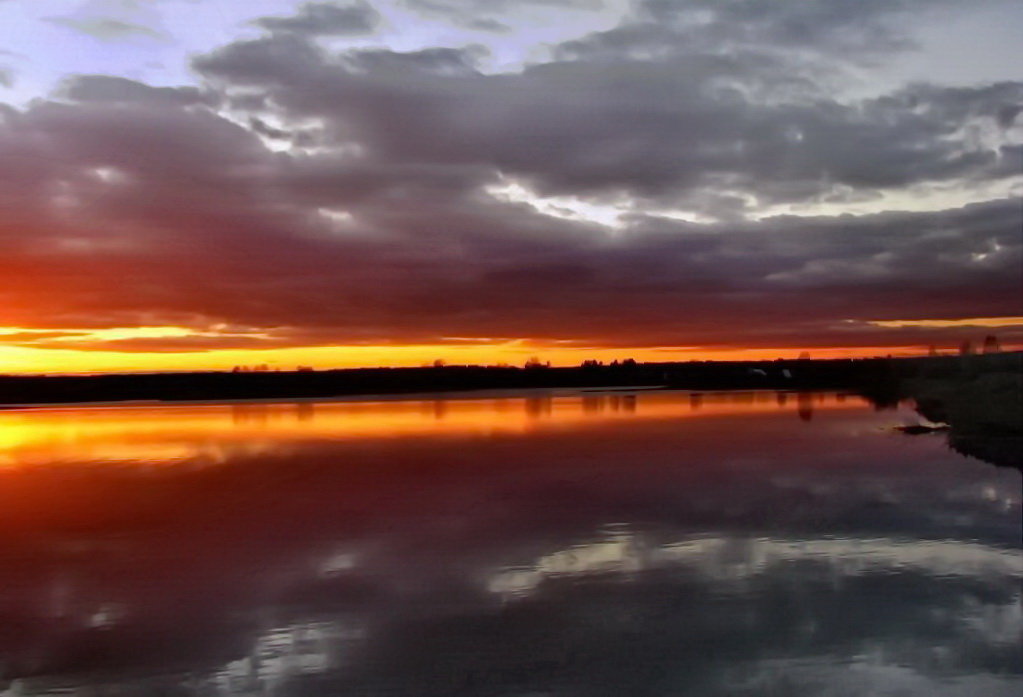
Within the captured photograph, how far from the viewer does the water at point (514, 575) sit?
11453 millimetres

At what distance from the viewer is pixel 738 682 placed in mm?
10984

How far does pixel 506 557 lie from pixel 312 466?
15731 mm

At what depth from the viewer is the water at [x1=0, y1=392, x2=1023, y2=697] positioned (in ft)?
37.6

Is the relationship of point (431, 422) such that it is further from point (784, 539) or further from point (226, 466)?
point (784, 539)

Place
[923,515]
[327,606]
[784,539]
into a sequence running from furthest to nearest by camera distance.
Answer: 1. [923,515]
2. [784,539]
3. [327,606]

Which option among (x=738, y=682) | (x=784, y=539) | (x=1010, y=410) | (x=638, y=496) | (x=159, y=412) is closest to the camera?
(x=738, y=682)

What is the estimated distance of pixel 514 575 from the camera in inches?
628

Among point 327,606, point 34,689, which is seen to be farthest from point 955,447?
point 34,689

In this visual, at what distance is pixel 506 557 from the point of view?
17.4 metres

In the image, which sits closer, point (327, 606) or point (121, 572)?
point (327, 606)

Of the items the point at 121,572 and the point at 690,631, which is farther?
the point at 121,572

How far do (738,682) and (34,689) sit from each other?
819 cm

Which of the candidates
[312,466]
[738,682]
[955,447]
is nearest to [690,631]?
[738,682]

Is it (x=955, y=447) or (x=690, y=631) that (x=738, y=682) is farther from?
(x=955, y=447)
